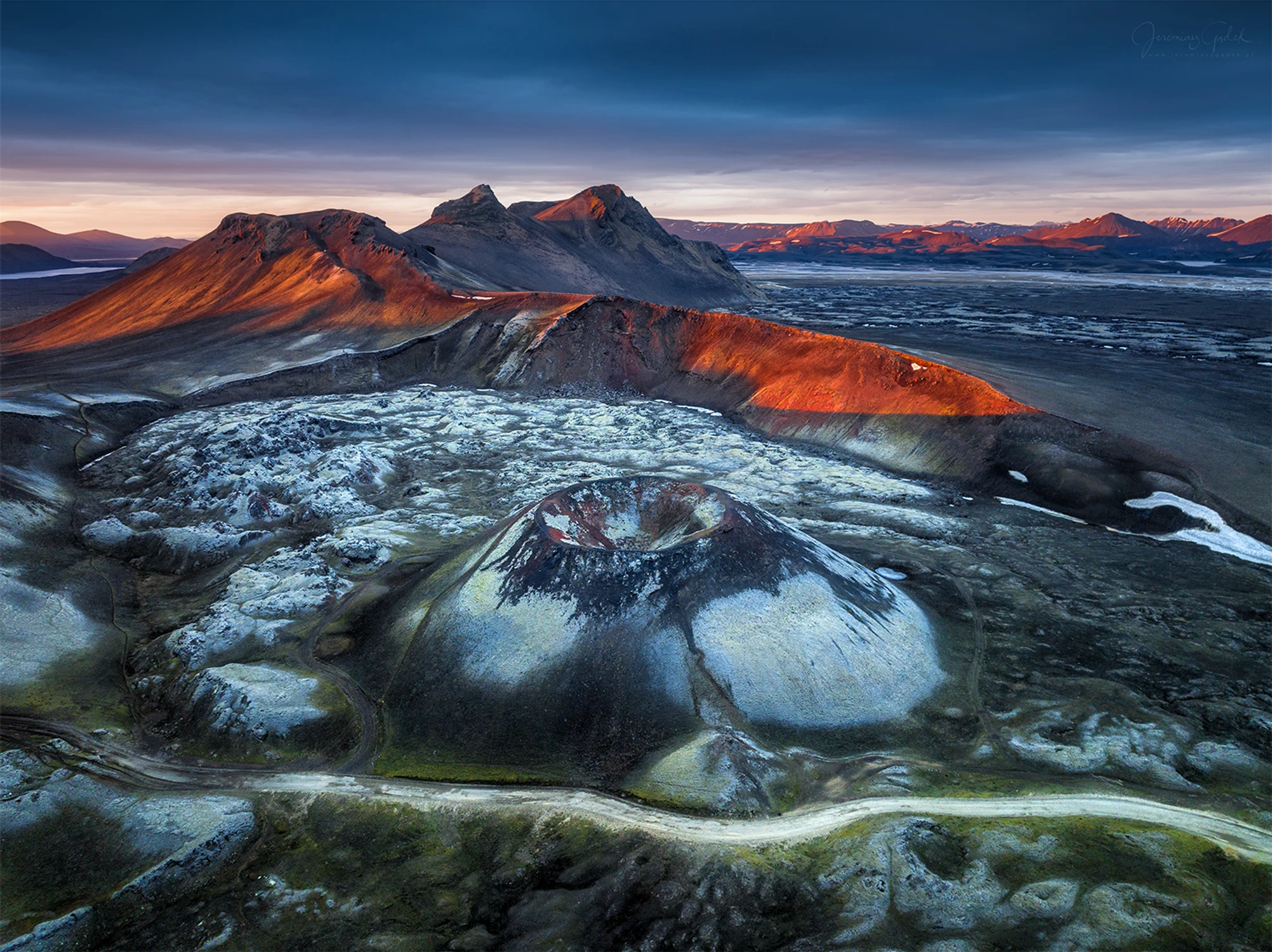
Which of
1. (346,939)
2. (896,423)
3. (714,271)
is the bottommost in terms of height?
(346,939)

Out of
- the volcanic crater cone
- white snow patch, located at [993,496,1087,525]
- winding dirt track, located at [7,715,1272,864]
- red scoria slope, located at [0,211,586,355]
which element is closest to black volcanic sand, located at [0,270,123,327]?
red scoria slope, located at [0,211,586,355]

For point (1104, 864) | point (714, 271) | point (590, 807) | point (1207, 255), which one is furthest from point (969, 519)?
point (1207, 255)

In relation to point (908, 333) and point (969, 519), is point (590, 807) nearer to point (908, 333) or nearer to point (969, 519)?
point (969, 519)

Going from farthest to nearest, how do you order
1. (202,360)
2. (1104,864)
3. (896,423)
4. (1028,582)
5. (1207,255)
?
(1207,255), (202,360), (896,423), (1028,582), (1104,864)

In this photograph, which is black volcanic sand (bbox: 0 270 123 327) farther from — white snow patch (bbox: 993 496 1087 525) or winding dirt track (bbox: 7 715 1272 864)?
white snow patch (bbox: 993 496 1087 525)

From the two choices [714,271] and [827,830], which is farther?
[714,271]

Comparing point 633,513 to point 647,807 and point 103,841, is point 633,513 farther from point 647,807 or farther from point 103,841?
point 103,841

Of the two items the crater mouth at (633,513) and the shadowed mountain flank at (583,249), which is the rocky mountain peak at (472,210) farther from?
the crater mouth at (633,513)
